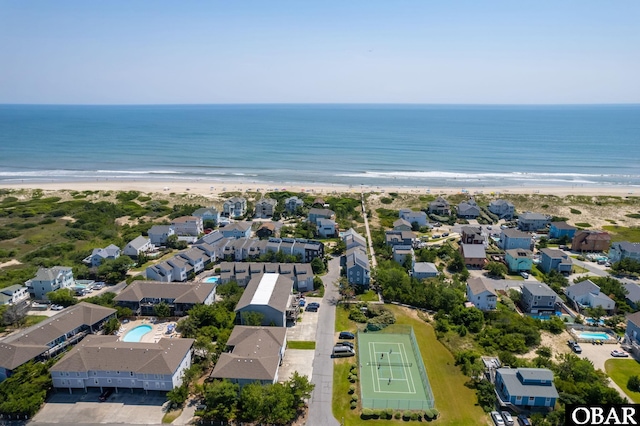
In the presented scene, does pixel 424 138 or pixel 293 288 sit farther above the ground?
pixel 424 138

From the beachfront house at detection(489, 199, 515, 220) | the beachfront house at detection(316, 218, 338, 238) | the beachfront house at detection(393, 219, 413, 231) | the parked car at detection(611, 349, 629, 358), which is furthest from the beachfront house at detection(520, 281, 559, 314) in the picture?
the beachfront house at detection(489, 199, 515, 220)

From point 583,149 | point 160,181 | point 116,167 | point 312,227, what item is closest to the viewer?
point 312,227

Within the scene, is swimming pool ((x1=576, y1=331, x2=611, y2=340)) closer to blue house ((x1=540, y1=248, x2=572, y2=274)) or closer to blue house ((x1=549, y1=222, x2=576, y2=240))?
blue house ((x1=540, y1=248, x2=572, y2=274))

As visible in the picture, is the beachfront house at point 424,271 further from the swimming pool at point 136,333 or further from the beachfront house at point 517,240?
the swimming pool at point 136,333

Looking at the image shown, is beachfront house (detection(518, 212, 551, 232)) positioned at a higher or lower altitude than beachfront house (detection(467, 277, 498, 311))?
higher

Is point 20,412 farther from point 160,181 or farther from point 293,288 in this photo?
point 160,181

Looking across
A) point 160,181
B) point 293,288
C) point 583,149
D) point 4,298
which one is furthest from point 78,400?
point 583,149
